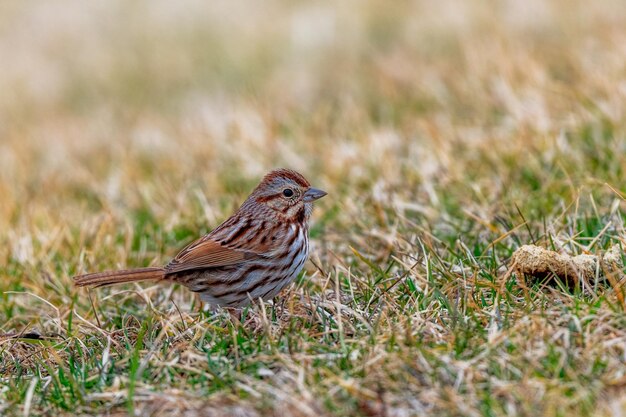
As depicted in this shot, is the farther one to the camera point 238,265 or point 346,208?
point 346,208

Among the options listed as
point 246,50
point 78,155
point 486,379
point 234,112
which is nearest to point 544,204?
point 486,379

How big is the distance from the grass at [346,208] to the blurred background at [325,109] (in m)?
0.03

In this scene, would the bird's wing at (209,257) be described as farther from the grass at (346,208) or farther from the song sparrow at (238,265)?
the grass at (346,208)

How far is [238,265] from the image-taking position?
476cm

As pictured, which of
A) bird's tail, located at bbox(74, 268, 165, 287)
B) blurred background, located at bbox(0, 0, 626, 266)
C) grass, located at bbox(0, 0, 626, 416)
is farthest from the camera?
blurred background, located at bbox(0, 0, 626, 266)

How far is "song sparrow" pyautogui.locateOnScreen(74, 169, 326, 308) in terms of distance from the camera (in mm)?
4680

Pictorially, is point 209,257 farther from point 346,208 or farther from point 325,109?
point 325,109

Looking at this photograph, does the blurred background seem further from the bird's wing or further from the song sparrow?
the bird's wing

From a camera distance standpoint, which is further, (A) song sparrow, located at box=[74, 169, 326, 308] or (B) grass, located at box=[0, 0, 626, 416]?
(A) song sparrow, located at box=[74, 169, 326, 308]

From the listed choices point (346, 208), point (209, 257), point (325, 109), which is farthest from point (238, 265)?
point (325, 109)

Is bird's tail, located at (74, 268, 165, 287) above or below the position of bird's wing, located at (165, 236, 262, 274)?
below

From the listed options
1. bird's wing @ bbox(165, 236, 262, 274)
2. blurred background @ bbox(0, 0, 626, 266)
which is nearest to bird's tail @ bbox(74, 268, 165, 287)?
bird's wing @ bbox(165, 236, 262, 274)

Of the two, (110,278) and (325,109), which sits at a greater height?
(325,109)

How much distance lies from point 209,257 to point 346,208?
1339 millimetres
